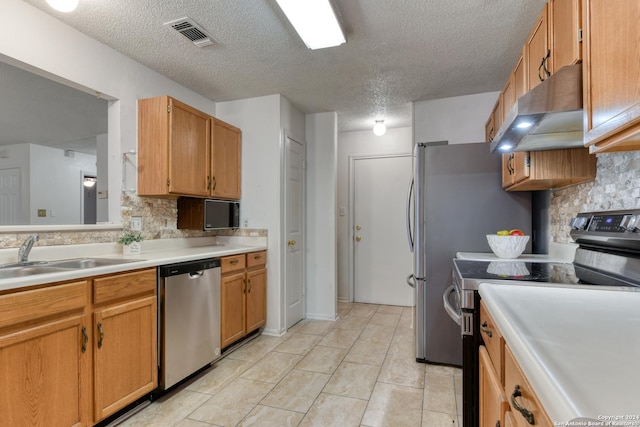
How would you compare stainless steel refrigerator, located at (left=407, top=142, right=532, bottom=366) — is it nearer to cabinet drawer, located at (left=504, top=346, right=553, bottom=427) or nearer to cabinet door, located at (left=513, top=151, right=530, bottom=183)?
cabinet door, located at (left=513, top=151, right=530, bottom=183)

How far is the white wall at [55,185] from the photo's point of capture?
154 inches

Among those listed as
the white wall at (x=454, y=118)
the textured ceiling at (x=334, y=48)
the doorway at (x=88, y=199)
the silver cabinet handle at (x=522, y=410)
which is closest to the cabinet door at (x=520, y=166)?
the textured ceiling at (x=334, y=48)

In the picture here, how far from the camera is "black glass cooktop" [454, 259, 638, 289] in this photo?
47.9 inches

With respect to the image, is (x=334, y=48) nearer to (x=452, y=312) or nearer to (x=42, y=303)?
(x=452, y=312)

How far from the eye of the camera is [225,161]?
311cm

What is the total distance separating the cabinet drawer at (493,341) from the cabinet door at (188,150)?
2295 mm

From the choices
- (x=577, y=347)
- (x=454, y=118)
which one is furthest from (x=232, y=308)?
(x=454, y=118)

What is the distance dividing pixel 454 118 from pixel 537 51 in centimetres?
165

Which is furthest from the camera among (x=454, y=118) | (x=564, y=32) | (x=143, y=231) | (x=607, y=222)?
(x=454, y=118)

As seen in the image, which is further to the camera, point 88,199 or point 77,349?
point 88,199

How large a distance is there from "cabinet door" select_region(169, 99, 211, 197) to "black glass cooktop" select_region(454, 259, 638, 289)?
215 cm

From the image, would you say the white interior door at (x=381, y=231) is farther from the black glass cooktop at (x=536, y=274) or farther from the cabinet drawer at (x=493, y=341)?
the cabinet drawer at (x=493, y=341)

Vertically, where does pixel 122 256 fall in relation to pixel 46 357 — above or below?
above

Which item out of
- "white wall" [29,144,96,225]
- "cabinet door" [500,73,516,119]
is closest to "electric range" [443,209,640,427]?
"cabinet door" [500,73,516,119]
